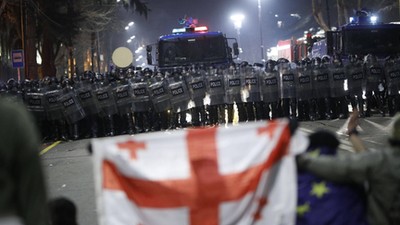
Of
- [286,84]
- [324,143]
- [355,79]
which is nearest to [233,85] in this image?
[286,84]

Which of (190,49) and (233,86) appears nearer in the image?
(233,86)

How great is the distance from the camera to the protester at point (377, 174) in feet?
10.7

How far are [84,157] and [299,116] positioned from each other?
6833 mm

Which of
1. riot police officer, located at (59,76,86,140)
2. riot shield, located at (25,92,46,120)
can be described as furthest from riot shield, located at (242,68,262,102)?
riot shield, located at (25,92,46,120)

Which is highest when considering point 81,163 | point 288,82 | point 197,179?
point 288,82

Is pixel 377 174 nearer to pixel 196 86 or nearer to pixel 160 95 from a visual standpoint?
pixel 160 95

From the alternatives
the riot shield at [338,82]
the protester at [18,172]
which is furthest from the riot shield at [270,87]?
the protester at [18,172]

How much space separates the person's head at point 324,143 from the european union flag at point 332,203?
0.20 metres

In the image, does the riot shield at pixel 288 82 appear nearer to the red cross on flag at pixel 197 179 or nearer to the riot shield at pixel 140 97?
the riot shield at pixel 140 97

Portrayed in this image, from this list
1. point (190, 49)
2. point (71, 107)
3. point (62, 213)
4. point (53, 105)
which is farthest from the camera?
point (190, 49)

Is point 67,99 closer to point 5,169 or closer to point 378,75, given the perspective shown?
point 378,75

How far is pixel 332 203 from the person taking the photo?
139 inches

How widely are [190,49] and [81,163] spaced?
879 centimetres

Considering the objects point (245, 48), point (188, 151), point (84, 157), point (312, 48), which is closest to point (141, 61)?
point (245, 48)
